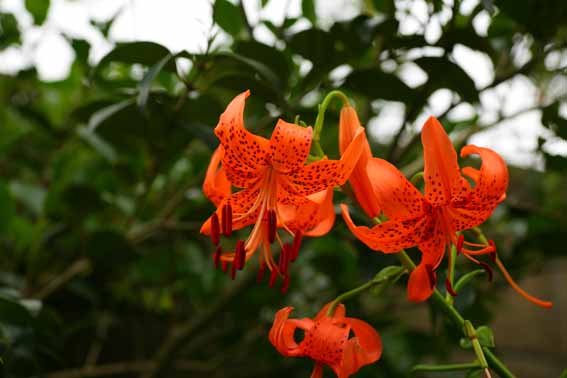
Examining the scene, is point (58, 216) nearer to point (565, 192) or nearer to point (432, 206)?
point (432, 206)

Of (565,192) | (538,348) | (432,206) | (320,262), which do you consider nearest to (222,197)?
(432,206)

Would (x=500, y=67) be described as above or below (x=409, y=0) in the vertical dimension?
below

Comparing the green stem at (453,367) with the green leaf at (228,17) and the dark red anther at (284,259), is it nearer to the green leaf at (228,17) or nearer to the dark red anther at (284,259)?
the dark red anther at (284,259)

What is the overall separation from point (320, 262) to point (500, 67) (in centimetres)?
54

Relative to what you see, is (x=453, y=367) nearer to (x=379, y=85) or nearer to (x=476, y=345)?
(x=476, y=345)

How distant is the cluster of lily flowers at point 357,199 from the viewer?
0.52m

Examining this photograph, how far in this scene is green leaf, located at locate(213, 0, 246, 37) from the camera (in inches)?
28.4

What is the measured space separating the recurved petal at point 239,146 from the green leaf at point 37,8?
0.64 meters

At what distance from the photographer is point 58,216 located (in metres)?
1.12

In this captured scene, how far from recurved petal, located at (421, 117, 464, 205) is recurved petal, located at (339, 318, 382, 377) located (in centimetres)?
16

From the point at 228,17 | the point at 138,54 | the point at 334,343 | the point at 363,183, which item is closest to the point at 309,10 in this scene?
the point at 228,17

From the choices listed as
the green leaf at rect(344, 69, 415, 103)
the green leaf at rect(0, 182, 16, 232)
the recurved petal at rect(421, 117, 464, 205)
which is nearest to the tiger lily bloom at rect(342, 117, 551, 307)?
the recurved petal at rect(421, 117, 464, 205)

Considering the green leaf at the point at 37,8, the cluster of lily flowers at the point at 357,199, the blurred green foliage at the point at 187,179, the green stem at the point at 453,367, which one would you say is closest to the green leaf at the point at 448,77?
the blurred green foliage at the point at 187,179

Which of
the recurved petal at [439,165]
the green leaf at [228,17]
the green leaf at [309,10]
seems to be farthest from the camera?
the green leaf at [309,10]
